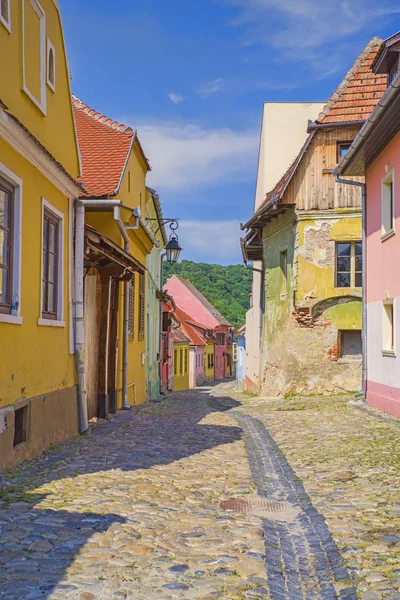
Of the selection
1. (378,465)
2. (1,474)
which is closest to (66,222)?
(1,474)

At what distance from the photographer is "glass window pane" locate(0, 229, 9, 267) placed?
710 centimetres

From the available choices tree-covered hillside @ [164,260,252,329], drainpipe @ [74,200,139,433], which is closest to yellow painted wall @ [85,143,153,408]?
drainpipe @ [74,200,139,433]

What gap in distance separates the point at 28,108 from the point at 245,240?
17617mm

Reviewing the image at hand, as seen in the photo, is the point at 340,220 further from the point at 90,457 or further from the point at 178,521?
the point at 178,521

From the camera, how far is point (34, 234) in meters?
8.01

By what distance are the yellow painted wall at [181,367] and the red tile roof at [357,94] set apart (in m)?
28.3

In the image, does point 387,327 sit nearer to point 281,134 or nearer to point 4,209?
point 4,209

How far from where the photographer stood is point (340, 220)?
61.8 feet

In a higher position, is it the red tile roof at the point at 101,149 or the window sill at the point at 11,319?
the red tile roof at the point at 101,149

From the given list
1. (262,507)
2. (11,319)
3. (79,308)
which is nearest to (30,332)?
(11,319)

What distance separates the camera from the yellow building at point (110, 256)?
40.2ft

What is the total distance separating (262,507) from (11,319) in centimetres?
308

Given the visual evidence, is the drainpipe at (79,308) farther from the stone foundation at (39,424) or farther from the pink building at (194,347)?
the pink building at (194,347)

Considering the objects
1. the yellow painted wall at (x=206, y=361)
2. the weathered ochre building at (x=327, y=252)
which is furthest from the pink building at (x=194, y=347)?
the weathered ochre building at (x=327, y=252)
